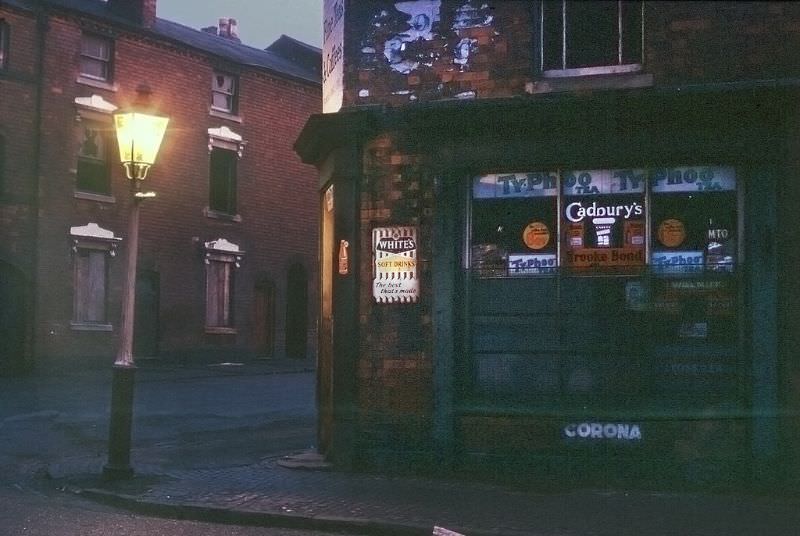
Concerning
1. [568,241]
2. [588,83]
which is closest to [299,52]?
[588,83]

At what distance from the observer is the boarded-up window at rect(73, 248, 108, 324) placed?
26594mm

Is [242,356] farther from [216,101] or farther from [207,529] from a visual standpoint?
[207,529]

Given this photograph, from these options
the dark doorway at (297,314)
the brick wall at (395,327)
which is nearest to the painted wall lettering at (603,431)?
the brick wall at (395,327)

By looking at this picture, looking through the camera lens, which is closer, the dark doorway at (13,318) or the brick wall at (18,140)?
the brick wall at (18,140)

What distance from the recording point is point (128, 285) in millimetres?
10094

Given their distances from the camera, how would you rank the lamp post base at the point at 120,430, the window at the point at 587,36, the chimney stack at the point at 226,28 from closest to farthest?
the lamp post base at the point at 120,430
the window at the point at 587,36
the chimney stack at the point at 226,28

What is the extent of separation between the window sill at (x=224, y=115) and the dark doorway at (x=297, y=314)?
5101 mm

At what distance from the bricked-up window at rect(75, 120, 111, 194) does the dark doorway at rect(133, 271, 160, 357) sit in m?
2.63

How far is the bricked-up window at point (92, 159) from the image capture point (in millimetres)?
26609

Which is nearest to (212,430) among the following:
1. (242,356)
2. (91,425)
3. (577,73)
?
(91,425)

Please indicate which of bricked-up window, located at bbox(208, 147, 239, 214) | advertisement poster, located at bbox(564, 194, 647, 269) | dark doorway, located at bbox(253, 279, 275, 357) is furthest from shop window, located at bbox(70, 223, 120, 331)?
advertisement poster, located at bbox(564, 194, 647, 269)

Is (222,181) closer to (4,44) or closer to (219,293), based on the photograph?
(219,293)

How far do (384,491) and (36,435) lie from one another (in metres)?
6.31

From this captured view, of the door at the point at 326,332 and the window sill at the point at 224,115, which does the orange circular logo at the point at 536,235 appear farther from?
the window sill at the point at 224,115
